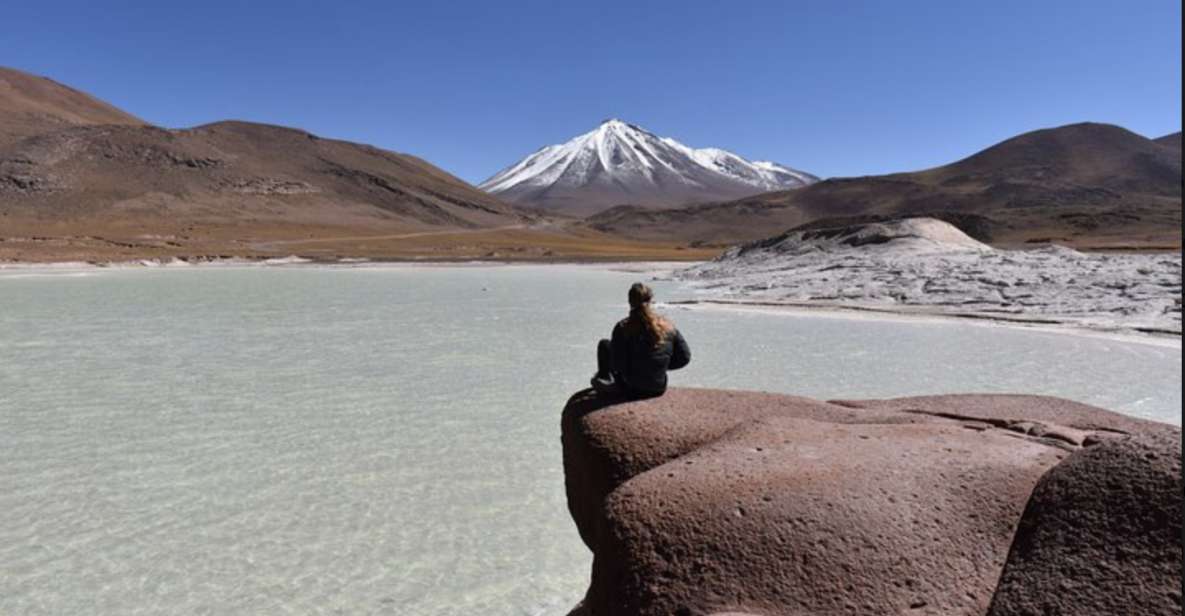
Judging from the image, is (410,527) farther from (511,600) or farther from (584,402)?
(584,402)

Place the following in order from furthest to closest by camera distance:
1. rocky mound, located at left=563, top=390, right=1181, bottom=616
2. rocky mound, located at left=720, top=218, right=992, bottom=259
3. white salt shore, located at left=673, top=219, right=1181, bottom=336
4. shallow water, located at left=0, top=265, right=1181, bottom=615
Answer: rocky mound, located at left=720, top=218, right=992, bottom=259
white salt shore, located at left=673, top=219, right=1181, bottom=336
shallow water, located at left=0, top=265, right=1181, bottom=615
rocky mound, located at left=563, top=390, right=1181, bottom=616

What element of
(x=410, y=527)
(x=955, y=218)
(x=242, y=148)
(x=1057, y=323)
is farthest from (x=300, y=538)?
(x=242, y=148)

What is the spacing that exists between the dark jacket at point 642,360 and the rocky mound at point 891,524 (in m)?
0.82

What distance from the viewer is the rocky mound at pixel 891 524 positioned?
3121 mm

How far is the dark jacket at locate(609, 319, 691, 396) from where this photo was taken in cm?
566

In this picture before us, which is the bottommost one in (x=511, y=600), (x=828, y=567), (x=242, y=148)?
(x=511, y=600)

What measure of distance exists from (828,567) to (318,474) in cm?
615

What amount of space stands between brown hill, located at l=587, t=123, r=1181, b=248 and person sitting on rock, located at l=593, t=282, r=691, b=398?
414 feet

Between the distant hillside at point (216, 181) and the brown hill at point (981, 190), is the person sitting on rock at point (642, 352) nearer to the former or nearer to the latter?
the distant hillside at point (216, 181)

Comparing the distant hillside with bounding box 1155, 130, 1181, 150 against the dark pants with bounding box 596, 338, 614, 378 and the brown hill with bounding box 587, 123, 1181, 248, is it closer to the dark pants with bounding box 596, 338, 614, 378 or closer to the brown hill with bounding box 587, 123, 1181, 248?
the brown hill with bounding box 587, 123, 1181, 248

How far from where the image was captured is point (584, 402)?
5.80 metres

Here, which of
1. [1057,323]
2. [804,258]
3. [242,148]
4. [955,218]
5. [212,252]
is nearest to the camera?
[1057,323]

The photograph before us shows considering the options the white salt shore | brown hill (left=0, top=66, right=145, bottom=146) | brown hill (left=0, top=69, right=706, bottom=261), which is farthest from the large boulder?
brown hill (left=0, top=66, right=145, bottom=146)

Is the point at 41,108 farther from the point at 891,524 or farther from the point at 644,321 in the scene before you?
the point at 891,524
